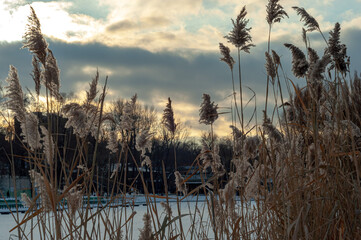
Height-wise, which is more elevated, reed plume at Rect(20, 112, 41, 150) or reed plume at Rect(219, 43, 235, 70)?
reed plume at Rect(219, 43, 235, 70)

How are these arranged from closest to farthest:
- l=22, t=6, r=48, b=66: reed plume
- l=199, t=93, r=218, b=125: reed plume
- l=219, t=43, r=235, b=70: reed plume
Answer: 1. l=22, t=6, r=48, b=66: reed plume
2. l=199, t=93, r=218, b=125: reed plume
3. l=219, t=43, r=235, b=70: reed plume

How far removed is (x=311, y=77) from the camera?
2.55 meters

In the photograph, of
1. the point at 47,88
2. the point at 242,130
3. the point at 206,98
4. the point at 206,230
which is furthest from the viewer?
the point at 206,230

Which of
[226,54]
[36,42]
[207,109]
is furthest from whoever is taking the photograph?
[226,54]

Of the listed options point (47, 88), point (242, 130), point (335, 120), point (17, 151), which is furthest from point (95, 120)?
point (17, 151)

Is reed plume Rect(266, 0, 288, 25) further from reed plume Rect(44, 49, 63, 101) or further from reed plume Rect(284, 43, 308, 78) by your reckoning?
reed plume Rect(44, 49, 63, 101)

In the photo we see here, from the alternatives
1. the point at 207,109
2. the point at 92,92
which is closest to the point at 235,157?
the point at 207,109

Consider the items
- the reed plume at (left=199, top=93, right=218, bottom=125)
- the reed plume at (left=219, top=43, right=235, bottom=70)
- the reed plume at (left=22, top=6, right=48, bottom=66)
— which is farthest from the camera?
the reed plume at (left=219, top=43, right=235, bottom=70)

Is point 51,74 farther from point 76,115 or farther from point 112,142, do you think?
point 112,142

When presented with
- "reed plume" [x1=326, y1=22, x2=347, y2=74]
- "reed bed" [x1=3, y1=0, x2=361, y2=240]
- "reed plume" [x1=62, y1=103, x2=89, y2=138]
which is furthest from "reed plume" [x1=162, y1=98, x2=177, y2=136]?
"reed plume" [x1=326, y1=22, x2=347, y2=74]

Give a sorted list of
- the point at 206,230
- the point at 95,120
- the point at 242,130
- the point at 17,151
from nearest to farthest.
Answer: the point at 95,120
the point at 242,130
the point at 206,230
the point at 17,151

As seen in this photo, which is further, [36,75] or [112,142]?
[112,142]

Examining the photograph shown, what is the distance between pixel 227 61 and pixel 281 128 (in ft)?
2.22

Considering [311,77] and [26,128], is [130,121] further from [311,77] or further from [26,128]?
[311,77]
